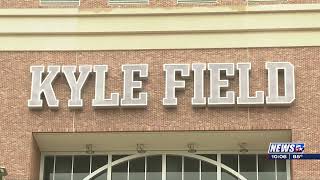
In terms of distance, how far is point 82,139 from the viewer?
28.7 m

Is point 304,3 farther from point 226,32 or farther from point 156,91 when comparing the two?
point 156,91

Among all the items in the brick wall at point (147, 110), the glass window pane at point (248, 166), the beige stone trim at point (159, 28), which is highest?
the beige stone trim at point (159, 28)

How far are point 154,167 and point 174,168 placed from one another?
75 centimetres

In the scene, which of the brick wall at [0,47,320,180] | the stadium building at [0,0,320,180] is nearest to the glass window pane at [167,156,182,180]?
the stadium building at [0,0,320,180]

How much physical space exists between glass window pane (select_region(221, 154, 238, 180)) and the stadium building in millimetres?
37

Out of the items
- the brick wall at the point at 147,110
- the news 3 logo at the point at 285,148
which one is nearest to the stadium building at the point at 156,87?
the brick wall at the point at 147,110

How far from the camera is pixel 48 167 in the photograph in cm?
2948

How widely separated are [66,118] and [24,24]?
3.96m

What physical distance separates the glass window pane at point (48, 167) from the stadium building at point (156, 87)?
5cm

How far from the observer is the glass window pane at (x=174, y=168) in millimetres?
28859

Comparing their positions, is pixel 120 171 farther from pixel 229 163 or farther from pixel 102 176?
pixel 229 163

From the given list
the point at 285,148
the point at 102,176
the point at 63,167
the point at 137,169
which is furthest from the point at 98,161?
the point at 285,148

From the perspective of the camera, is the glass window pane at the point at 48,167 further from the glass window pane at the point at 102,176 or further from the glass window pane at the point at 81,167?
the glass window pane at the point at 102,176

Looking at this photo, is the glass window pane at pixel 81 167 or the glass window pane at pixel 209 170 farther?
the glass window pane at pixel 81 167
